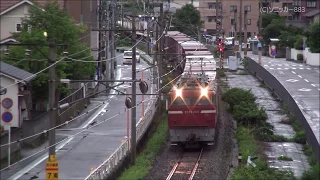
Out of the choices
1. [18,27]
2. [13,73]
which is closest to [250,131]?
[13,73]

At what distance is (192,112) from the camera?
2083 centimetres

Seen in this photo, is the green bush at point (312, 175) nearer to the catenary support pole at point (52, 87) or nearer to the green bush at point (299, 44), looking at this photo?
the catenary support pole at point (52, 87)

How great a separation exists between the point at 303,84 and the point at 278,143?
47.9 feet

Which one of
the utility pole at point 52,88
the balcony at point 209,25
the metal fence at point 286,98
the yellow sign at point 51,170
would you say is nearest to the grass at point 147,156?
the utility pole at point 52,88

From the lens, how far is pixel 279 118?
2786 cm

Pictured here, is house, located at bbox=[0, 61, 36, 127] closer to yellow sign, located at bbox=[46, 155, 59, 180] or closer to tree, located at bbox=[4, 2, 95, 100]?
tree, located at bbox=[4, 2, 95, 100]

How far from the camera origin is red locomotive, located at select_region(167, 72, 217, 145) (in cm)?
2086

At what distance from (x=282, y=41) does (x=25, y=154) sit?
4020 cm

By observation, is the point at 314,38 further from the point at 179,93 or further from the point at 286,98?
the point at 179,93

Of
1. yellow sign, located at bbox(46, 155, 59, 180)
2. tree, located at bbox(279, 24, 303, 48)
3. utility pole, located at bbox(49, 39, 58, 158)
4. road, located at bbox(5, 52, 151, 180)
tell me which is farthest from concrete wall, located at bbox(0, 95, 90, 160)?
tree, located at bbox(279, 24, 303, 48)

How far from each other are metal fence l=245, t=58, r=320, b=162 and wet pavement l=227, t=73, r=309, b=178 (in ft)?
1.38

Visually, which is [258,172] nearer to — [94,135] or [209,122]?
[209,122]

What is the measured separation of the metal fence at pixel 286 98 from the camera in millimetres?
20609

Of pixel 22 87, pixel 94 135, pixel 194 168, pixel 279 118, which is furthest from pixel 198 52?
pixel 194 168
